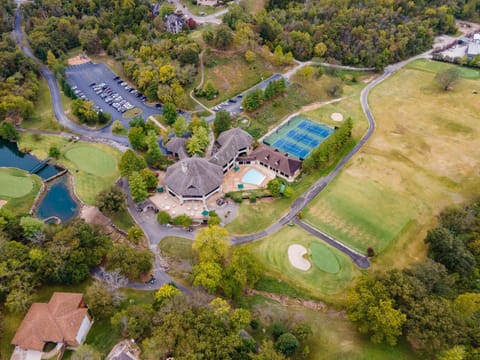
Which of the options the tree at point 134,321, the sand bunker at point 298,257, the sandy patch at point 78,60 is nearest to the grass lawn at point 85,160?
the tree at point 134,321

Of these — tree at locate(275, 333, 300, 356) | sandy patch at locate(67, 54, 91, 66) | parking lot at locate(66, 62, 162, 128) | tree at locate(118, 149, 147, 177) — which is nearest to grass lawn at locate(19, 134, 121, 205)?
tree at locate(118, 149, 147, 177)

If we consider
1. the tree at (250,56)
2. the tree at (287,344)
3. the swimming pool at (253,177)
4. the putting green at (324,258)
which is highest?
the tree at (250,56)

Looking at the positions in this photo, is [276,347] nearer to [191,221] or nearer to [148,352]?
[148,352]

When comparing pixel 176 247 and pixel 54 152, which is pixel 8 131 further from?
pixel 176 247

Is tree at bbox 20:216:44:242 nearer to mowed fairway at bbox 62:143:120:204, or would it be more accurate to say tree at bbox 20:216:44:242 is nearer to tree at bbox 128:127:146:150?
mowed fairway at bbox 62:143:120:204

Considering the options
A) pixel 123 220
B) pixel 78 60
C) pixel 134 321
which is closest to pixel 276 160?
pixel 123 220

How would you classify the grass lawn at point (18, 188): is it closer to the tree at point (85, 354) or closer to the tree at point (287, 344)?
the tree at point (85, 354)
